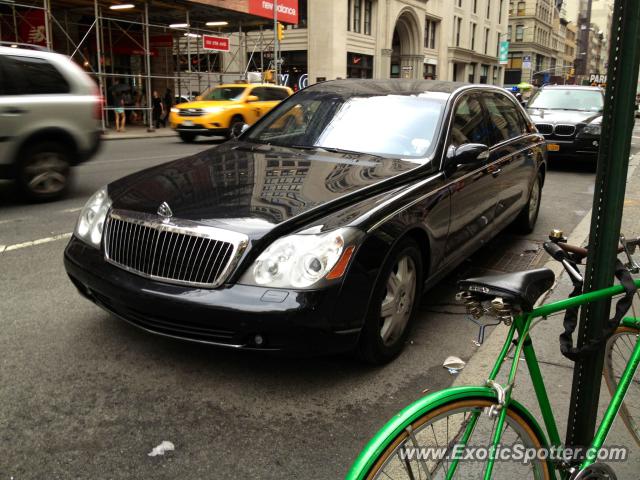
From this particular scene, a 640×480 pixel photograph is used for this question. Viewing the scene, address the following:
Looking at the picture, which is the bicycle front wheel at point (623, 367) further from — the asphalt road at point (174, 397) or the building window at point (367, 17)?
the building window at point (367, 17)

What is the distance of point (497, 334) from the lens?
4008 mm

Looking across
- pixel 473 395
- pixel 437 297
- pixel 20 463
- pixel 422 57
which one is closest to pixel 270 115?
pixel 437 297

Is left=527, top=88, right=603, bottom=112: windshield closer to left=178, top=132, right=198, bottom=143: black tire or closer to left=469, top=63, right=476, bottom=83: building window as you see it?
left=178, top=132, right=198, bottom=143: black tire

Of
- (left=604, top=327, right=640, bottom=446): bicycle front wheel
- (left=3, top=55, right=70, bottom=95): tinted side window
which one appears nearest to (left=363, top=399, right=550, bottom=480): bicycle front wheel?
(left=604, top=327, right=640, bottom=446): bicycle front wheel

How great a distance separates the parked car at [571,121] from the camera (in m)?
12.2

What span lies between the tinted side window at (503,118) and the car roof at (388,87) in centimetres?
28

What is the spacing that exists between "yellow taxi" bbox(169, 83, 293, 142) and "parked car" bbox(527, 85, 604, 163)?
7679mm

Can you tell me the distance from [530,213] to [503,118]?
140 centimetres

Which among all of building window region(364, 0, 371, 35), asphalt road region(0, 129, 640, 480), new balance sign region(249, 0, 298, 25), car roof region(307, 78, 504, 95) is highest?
building window region(364, 0, 371, 35)

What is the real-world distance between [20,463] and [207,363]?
1170mm

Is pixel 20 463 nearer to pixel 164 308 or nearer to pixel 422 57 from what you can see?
pixel 164 308

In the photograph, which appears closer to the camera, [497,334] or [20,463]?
[20,463]

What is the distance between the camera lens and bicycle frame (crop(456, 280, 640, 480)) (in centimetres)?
177

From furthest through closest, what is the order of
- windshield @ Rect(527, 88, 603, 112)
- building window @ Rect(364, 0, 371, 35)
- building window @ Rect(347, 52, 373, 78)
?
building window @ Rect(364, 0, 371, 35) < building window @ Rect(347, 52, 373, 78) < windshield @ Rect(527, 88, 603, 112)
